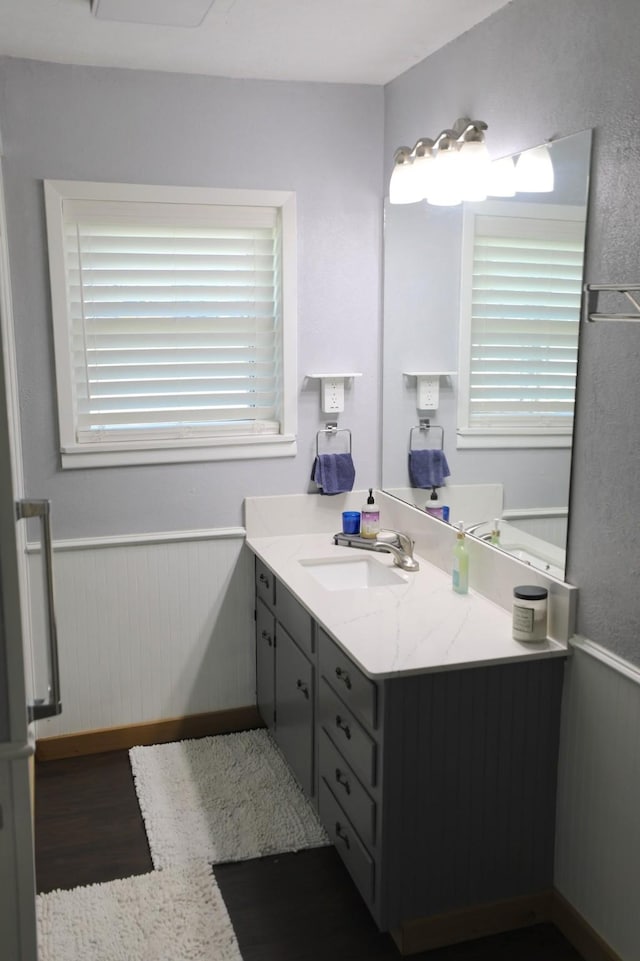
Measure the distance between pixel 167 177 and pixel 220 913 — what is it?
2412 millimetres

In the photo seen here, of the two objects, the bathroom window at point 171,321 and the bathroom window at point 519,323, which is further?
the bathroom window at point 171,321

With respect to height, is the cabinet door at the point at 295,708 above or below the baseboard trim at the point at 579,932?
above

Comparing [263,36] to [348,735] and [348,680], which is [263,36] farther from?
[348,735]

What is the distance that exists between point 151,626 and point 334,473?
0.92m

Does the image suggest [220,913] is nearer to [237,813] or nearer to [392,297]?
[237,813]

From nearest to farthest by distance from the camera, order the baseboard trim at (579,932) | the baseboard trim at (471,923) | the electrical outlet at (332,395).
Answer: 1. the baseboard trim at (579,932)
2. the baseboard trim at (471,923)
3. the electrical outlet at (332,395)

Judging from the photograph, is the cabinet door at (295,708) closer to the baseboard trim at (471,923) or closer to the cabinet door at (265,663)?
the cabinet door at (265,663)

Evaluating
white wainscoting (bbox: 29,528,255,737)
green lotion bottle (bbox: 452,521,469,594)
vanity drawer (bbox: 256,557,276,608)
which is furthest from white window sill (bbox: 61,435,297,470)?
green lotion bottle (bbox: 452,521,469,594)

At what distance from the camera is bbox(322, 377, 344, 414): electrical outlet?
11.2ft

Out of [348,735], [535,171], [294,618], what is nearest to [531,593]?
[348,735]

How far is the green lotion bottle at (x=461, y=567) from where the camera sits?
9.02 ft

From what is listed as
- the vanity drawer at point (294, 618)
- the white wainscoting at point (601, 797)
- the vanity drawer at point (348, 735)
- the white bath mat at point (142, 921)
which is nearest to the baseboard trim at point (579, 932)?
the white wainscoting at point (601, 797)

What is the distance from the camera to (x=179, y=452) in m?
3.33

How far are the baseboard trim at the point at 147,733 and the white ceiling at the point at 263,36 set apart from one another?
94.5 inches
